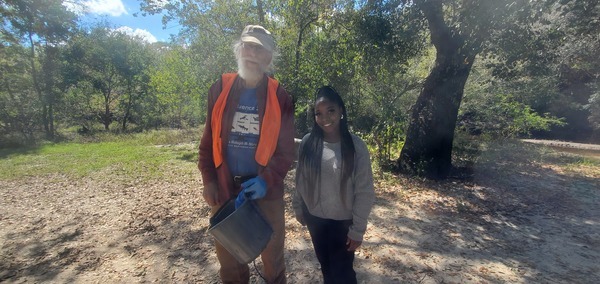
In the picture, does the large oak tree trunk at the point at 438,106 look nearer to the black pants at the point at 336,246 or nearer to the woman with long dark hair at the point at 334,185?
the woman with long dark hair at the point at 334,185

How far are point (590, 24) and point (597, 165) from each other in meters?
4.32

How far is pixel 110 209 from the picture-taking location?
497cm

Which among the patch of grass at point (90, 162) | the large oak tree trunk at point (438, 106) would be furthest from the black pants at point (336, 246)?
the patch of grass at point (90, 162)

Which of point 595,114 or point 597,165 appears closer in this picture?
point 597,165

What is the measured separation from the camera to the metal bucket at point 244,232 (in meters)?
1.83

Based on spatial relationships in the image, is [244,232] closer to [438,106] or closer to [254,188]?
[254,188]

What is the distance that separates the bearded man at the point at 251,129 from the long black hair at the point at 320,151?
115mm

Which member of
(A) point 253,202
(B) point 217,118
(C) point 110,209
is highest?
(B) point 217,118

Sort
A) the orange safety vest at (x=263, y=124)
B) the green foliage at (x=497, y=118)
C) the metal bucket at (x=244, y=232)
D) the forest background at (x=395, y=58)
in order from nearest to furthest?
1. the metal bucket at (x=244, y=232)
2. the orange safety vest at (x=263, y=124)
3. the forest background at (x=395, y=58)
4. the green foliage at (x=497, y=118)

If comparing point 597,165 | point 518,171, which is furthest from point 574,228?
point 597,165

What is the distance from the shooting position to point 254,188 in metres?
1.92

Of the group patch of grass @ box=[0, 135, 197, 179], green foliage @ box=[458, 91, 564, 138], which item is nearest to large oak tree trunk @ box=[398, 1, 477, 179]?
green foliage @ box=[458, 91, 564, 138]

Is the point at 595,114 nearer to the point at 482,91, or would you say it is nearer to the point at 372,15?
the point at 482,91

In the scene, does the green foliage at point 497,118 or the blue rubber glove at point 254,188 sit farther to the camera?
the green foliage at point 497,118
